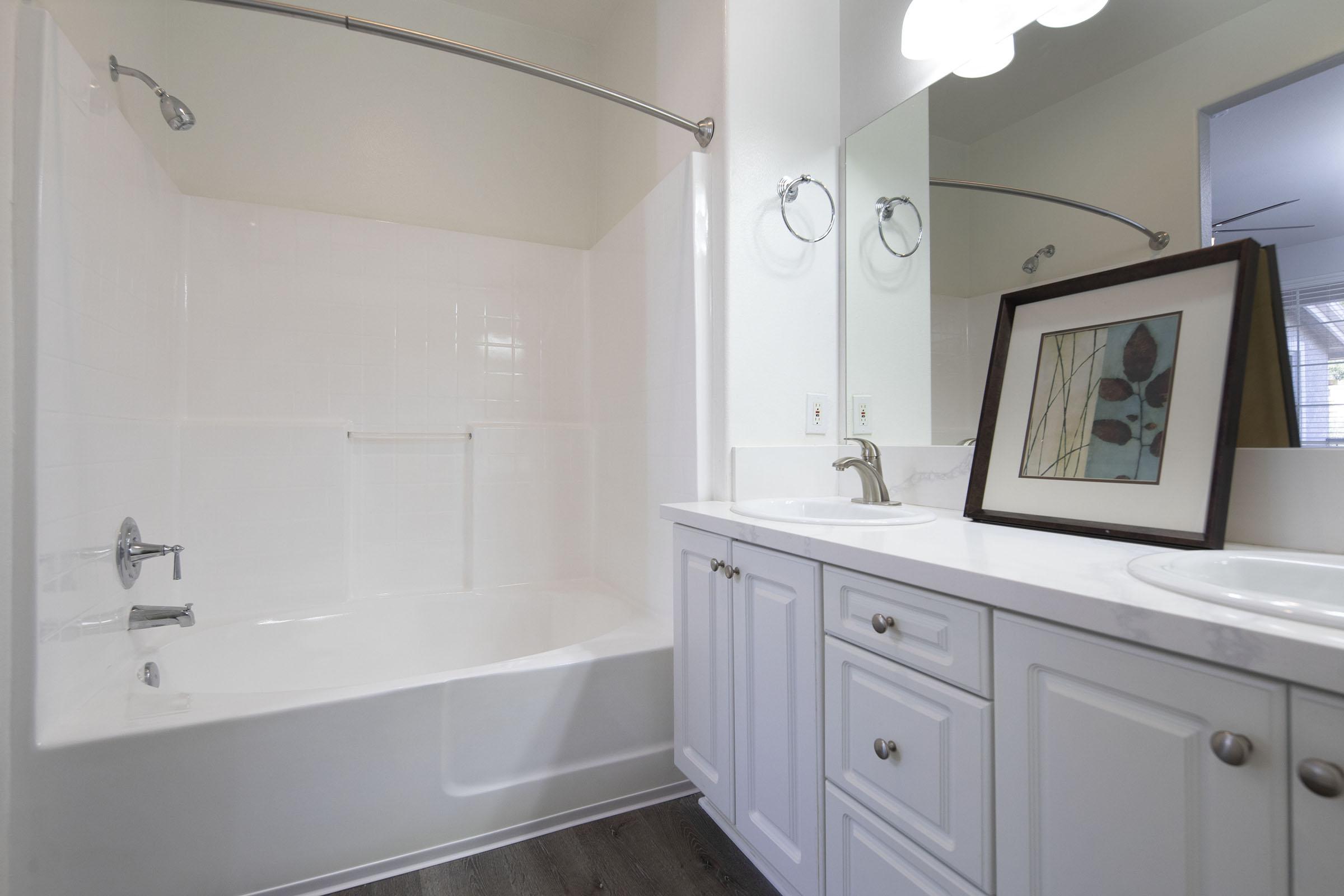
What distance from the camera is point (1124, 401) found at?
1.10 metres

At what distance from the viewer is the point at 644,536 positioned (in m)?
2.21

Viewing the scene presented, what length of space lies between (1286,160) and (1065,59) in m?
0.52

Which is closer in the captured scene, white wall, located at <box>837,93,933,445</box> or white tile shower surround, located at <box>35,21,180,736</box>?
white tile shower surround, located at <box>35,21,180,736</box>

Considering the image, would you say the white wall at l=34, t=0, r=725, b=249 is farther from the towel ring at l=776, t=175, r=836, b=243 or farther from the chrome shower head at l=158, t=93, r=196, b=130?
the towel ring at l=776, t=175, r=836, b=243

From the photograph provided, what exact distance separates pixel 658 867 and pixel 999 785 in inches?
40.2

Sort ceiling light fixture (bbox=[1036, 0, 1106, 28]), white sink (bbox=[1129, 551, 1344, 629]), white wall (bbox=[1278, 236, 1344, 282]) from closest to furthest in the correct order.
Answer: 1. white sink (bbox=[1129, 551, 1344, 629])
2. white wall (bbox=[1278, 236, 1344, 282])
3. ceiling light fixture (bbox=[1036, 0, 1106, 28])

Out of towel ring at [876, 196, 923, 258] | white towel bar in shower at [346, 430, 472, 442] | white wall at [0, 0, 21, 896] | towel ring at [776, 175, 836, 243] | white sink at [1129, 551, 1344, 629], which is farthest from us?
white towel bar in shower at [346, 430, 472, 442]

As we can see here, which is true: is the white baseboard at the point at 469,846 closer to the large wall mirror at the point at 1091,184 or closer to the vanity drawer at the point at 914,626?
the vanity drawer at the point at 914,626

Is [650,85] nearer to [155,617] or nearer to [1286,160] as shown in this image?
[1286,160]

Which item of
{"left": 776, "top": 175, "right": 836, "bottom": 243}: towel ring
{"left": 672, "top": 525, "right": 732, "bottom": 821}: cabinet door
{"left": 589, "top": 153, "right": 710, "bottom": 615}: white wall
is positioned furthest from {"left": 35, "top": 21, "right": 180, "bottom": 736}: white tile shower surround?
{"left": 776, "top": 175, "right": 836, "bottom": 243}: towel ring

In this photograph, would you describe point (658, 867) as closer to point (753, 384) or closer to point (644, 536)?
point (644, 536)

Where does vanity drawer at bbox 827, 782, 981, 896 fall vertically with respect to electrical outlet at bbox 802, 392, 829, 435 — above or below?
below

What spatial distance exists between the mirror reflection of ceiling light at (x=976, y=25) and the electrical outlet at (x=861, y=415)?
84cm

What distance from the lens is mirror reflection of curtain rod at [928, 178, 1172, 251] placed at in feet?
3.68
